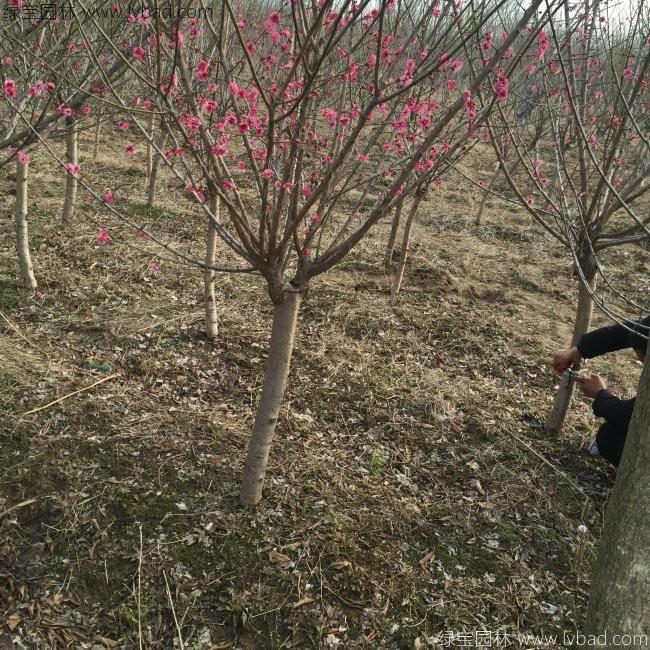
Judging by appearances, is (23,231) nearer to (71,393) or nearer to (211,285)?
(211,285)

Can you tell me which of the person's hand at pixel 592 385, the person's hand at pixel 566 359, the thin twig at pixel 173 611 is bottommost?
the thin twig at pixel 173 611

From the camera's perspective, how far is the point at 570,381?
338 centimetres

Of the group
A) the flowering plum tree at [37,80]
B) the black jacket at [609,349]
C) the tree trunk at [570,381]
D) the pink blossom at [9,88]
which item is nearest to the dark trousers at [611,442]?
the black jacket at [609,349]

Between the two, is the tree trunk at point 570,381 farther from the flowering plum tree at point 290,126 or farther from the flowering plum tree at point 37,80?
the flowering plum tree at point 37,80

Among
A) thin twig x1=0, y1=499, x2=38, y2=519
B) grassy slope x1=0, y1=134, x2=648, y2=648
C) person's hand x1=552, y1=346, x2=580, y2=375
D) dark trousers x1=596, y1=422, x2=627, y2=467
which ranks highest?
person's hand x1=552, y1=346, x2=580, y2=375

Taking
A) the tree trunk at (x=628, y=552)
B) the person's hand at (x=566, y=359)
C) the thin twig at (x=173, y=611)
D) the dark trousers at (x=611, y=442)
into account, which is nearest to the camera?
the tree trunk at (x=628, y=552)

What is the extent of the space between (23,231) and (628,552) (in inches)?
176

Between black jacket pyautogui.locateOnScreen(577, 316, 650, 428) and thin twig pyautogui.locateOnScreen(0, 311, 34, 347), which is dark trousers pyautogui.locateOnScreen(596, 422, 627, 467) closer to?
black jacket pyautogui.locateOnScreen(577, 316, 650, 428)

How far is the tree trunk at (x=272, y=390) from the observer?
228 centimetres

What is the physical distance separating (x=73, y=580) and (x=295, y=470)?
1.14 m

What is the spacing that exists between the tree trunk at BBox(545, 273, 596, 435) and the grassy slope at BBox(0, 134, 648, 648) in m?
0.11

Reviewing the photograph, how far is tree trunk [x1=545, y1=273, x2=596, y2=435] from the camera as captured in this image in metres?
3.23

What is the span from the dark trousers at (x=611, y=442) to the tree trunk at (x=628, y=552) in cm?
221

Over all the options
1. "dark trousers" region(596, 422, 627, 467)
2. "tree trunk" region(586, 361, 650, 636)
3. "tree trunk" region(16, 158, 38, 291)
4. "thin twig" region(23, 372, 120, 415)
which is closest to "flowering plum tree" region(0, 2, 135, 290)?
"tree trunk" region(16, 158, 38, 291)
